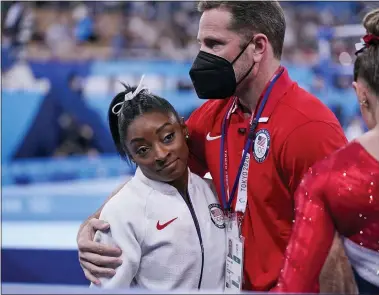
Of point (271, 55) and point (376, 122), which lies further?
point (271, 55)

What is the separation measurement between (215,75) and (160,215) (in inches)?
18.3

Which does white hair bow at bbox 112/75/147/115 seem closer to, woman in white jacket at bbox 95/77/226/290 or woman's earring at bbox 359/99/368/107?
woman in white jacket at bbox 95/77/226/290

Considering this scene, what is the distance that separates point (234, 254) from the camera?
1.94m

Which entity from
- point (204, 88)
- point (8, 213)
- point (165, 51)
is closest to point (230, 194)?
point (204, 88)

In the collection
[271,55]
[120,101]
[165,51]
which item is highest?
[271,55]

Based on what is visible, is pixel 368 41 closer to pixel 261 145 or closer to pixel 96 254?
pixel 261 145

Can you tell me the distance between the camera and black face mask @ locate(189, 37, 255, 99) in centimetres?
206

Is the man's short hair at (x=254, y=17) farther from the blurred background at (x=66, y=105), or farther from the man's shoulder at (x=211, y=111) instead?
the blurred background at (x=66, y=105)

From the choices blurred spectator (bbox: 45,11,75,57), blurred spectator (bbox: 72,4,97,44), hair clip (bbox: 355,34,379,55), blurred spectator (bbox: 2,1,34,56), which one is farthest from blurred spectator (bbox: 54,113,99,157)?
hair clip (bbox: 355,34,379,55)

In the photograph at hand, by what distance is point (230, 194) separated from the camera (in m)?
2.00

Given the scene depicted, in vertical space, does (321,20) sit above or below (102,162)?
above

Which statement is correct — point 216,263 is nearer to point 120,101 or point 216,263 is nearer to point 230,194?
point 230,194

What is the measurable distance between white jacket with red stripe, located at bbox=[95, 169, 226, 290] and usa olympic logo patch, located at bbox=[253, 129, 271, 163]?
24 centimetres

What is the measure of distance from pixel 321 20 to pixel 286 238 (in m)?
9.39
